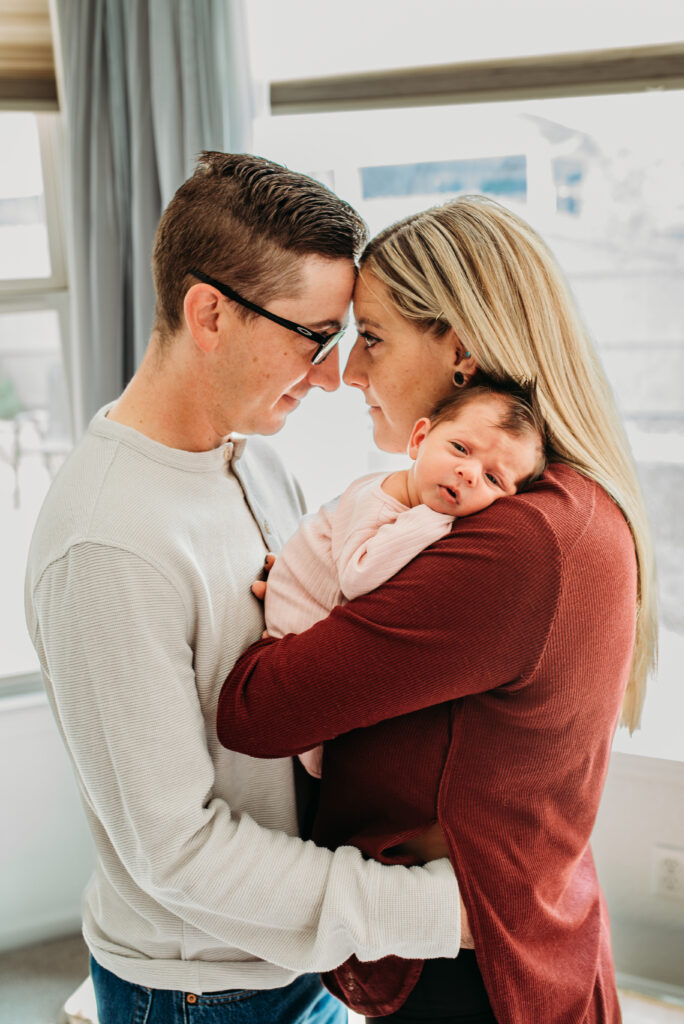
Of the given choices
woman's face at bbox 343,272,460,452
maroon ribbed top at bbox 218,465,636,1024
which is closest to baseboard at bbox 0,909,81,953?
maroon ribbed top at bbox 218,465,636,1024

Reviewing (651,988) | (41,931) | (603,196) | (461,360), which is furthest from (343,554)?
(41,931)

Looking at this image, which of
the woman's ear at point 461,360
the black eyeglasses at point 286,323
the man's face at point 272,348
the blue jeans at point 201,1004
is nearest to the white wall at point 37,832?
the blue jeans at point 201,1004

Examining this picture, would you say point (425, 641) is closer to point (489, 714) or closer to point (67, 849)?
point (489, 714)

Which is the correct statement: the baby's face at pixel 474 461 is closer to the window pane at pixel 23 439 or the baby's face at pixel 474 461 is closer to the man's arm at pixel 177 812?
the man's arm at pixel 177 812

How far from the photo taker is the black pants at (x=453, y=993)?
1171mm

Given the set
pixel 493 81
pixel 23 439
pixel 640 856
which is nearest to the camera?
pixel 493 81

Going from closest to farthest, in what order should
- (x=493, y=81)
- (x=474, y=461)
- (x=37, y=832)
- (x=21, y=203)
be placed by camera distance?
(x=474, y=461)
(x=493, y=81)
(x=21, y=203)
(x=37, y=832)

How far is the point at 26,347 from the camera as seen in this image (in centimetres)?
276

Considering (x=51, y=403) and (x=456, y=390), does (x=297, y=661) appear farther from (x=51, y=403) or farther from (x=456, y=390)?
(x=51, y=403)

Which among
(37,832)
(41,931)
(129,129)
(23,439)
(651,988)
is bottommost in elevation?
(41,931)

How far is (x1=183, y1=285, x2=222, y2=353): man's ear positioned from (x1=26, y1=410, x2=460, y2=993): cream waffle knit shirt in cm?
18

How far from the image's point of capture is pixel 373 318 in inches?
53.2

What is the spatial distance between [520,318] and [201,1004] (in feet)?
3.95

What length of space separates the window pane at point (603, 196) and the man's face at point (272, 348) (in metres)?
1.30
